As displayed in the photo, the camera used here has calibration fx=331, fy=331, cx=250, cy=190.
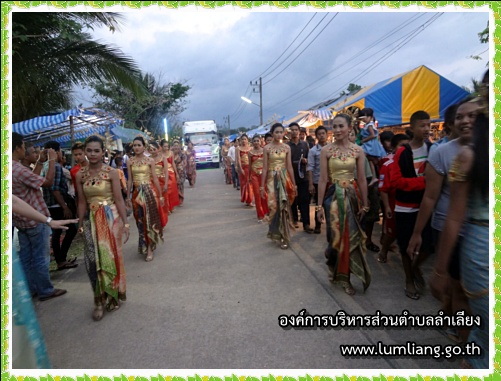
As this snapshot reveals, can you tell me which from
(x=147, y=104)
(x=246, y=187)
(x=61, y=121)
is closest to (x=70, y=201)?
(x=61, y=121)

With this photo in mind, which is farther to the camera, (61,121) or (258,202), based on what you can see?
(258,202)

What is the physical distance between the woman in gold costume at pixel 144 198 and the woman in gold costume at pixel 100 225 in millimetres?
1648

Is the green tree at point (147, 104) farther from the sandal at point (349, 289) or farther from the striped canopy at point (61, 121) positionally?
the sandal at point (349, 289)

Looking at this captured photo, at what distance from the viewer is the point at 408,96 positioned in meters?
10.8

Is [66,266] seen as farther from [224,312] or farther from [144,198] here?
[224,312]

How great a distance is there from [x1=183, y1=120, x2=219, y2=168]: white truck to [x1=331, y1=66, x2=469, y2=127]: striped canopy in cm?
1468

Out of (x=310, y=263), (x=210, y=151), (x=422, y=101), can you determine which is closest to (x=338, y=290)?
(x=310, y=263)

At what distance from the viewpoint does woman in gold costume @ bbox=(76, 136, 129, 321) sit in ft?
11.0

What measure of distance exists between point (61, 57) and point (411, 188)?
617 cm

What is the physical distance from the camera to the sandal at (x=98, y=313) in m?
3.30

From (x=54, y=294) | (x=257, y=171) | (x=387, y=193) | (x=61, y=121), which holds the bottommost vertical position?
(x=54, y=294)

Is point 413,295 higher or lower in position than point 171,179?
lower

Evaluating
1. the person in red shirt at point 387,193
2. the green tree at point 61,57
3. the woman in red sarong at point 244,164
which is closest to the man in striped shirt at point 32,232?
the green tree at point 61,57

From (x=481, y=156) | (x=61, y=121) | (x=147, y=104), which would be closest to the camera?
(x=481, y=156)
